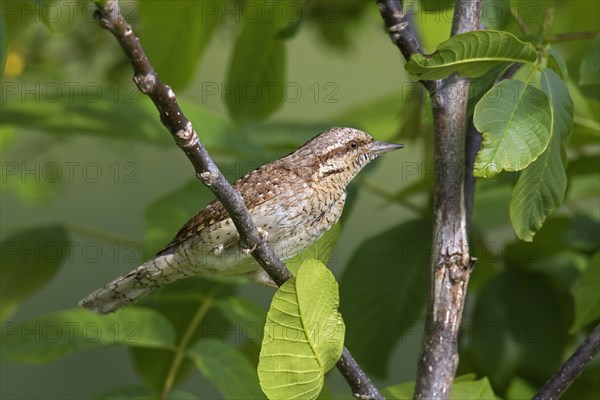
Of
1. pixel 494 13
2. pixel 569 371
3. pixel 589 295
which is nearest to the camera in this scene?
pixel 569 371

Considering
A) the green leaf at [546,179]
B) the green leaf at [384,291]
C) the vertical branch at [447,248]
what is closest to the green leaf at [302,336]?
the vertical branch at [447,248]

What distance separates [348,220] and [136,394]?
2.69 feet

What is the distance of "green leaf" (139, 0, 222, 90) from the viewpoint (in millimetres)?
2162

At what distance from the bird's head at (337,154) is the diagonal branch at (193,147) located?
0.61 metres

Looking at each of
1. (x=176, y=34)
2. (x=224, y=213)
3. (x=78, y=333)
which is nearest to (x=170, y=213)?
(x=224, y=213)

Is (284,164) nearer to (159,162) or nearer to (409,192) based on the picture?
(409,192)

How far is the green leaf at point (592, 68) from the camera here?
1.80 metres

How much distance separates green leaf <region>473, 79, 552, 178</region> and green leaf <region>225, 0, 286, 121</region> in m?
0.83

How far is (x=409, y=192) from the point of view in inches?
88.4

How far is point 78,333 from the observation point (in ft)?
6.19

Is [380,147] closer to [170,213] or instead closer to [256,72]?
[256,72]

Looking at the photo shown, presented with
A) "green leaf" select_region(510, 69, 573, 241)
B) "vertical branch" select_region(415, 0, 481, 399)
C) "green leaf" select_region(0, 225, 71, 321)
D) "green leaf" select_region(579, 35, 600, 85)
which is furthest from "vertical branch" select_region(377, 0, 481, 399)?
"green leaf" select_region(0, 225, 71, 321)

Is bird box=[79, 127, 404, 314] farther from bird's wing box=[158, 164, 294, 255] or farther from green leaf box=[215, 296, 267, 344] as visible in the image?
green leaf box=[215, 296, 267, 344]

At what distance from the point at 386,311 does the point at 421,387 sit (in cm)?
57
